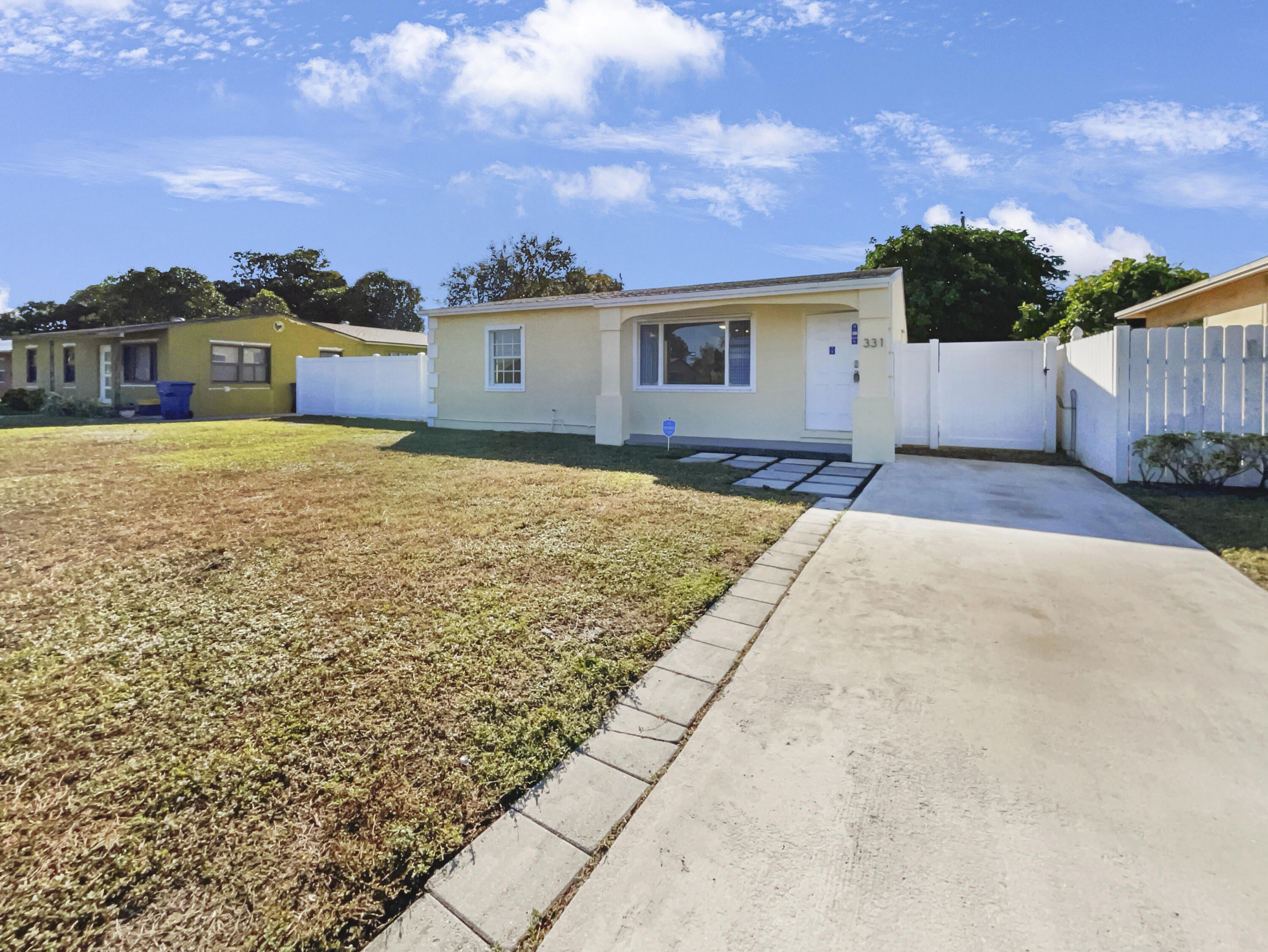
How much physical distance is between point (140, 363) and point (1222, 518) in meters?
28.2

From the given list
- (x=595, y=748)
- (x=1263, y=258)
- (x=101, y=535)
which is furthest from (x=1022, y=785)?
(x=1263, y=258)

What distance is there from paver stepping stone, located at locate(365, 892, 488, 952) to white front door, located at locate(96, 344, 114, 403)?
2742 centimetres

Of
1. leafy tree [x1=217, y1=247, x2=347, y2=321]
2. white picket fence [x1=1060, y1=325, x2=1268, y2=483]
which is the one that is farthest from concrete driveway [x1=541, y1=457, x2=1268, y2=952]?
leafy tree [x1=217, y1=247, x2=347, y2=321]

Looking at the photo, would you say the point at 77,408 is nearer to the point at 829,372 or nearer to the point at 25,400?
the point at 25,400

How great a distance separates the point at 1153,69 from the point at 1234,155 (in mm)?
4635

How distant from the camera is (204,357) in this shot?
19.1m

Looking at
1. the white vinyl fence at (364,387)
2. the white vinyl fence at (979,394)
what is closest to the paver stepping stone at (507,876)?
the white vinyl fence at (979,394)

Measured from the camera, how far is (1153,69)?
842 centimetres

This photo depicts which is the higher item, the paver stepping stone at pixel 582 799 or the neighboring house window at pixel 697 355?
the neighboring house window at pixel 697 355

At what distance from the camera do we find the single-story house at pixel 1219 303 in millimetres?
8188

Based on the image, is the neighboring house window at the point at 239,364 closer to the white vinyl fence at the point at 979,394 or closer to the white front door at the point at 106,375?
the white front door at the point at 106,375

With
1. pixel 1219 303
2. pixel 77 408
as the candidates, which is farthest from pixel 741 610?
pixel 77 408

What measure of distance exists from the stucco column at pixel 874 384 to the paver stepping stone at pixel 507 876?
8.37 meters

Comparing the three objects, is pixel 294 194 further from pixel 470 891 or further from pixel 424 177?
pixel 470 891
